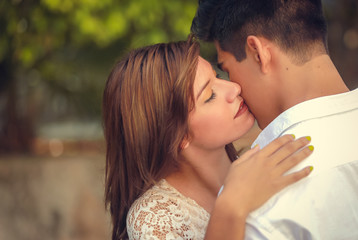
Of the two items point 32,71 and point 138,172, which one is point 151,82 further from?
point 32,71

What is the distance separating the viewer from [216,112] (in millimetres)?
2426

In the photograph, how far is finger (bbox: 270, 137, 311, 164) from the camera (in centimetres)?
188

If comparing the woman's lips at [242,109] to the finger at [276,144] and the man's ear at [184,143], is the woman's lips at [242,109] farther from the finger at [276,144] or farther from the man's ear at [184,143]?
the finger at [276,144]

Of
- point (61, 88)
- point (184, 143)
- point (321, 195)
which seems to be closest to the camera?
point (321, 195)

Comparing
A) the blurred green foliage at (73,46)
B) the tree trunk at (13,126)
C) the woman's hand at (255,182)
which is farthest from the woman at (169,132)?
the tree trunk at (13,126)

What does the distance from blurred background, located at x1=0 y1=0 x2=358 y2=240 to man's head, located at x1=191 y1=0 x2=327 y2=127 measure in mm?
2565

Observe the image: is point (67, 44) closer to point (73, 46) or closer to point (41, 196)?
point (73, 46)

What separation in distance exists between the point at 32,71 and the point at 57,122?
0.98 meters

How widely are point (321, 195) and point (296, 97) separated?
20.1 inches

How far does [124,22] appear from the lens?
16.6ft

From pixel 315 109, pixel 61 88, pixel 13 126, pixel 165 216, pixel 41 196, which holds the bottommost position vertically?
pixel 41 196

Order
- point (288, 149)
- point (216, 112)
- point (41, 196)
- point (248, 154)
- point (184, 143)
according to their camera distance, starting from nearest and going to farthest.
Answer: point (288, 149), point (248, 154), point (216, 112), point (184, 143), point (41, 196)

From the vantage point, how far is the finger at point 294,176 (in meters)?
1.81

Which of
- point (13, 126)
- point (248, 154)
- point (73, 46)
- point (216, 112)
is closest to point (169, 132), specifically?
point (216, 112)
